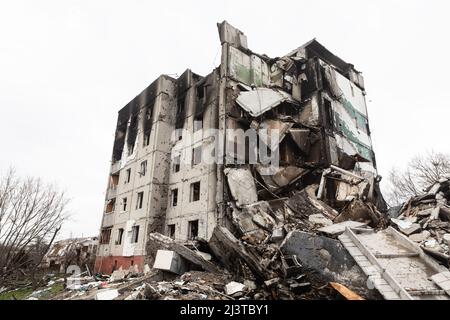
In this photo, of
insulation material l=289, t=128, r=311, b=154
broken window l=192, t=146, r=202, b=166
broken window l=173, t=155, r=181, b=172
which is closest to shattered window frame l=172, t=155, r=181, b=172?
broken window l=173, t=155, r=181, b=172

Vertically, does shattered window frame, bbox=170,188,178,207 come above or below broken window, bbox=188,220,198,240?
above

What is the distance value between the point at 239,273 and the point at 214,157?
7.94 m

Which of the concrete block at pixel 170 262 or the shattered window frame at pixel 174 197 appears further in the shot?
the shattered window frame at pixel 174 197

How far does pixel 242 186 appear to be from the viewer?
14.2m

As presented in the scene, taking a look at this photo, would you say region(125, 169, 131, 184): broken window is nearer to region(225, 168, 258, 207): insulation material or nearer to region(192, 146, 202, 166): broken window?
region(192, 146, 202, 166): broken window

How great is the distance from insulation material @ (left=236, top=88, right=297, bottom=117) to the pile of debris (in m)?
7.99

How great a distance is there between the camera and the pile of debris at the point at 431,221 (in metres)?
7.32

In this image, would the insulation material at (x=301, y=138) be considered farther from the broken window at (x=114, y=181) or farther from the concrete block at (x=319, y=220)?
the broken window at (x=114, y=181)

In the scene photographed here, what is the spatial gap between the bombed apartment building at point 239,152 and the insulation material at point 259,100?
6 cm

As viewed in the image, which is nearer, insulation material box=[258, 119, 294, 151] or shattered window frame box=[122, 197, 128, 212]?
insulation material box=[258, 119, 294, 151]

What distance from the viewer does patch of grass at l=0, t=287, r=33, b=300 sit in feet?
43.9

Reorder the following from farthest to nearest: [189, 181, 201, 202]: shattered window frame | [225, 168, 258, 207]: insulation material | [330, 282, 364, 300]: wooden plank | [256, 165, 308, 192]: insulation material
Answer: [189, 181, 201, 202]: shattered window frame → [256, 165, 308, 192]: insulation material → [225, 168, 258, 207]: insulation material → [330, 282, 364, 300]: wooden plank

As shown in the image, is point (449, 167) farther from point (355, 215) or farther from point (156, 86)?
point (156, 86)

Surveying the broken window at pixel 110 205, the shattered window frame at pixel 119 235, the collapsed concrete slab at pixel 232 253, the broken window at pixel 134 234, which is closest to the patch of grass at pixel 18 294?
the shattered window frame at pixel 119 235
